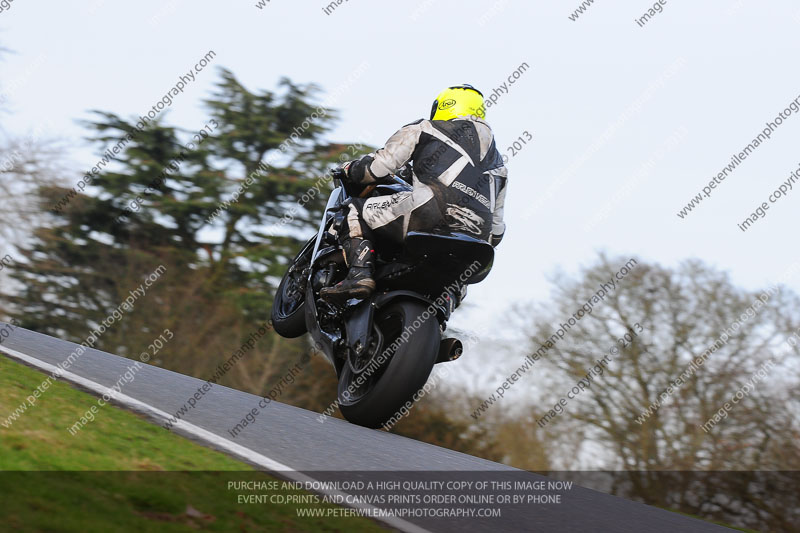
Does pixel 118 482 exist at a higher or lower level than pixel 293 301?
higher

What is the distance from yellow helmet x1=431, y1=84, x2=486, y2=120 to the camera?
629 cm

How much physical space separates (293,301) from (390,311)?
6.94 feet

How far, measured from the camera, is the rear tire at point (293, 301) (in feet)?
25.6

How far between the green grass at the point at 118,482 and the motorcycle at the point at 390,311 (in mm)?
1693

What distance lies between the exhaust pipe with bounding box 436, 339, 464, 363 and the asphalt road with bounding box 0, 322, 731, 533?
696 mm

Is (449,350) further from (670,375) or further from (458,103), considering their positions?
(670,375)

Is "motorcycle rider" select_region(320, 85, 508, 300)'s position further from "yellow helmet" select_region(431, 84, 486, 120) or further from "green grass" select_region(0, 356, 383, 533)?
"green grass" select_region(0, 356, 383, 533)

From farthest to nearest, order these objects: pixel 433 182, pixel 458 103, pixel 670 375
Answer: pixel 670 375 → pixel 458 103 → pixel 433 182

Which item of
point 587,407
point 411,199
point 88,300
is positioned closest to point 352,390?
point 411,199

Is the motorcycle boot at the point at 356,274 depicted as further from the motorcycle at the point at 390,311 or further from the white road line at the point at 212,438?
the white road line at the point at 212,438

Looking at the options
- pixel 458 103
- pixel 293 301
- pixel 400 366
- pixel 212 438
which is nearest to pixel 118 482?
pixel 212 438

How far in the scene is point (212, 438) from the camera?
4.95 metres

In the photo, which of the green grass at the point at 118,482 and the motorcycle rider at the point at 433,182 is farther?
the motorcycle rider at the point at 433,182

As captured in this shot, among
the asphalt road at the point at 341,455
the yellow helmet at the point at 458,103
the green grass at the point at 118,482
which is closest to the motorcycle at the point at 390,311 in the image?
the asphalt road at the point at 341,455
